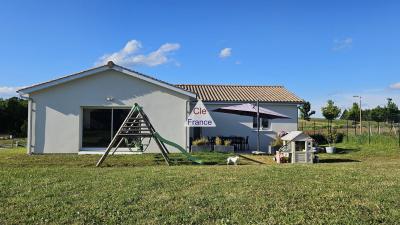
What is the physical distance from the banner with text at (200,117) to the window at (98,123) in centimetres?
329

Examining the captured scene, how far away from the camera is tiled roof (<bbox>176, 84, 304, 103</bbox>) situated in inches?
963

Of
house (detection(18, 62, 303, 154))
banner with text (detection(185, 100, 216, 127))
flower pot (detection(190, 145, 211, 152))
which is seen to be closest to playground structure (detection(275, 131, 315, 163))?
banner with text (detection(185, 100, 216, 127))

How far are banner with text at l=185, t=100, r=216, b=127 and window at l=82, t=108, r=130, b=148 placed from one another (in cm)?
329

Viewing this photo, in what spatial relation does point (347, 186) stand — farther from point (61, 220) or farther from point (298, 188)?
point (61, 220)

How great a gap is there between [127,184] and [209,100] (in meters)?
15.3

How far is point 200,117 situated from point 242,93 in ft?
29.3

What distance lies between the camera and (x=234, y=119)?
2431cm

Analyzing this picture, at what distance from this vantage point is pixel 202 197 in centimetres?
745

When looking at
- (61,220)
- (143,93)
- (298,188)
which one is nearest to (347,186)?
(298,188)

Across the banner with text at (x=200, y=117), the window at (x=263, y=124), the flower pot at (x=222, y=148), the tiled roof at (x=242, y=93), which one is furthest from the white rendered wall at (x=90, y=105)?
the window at (x=263, y=124)

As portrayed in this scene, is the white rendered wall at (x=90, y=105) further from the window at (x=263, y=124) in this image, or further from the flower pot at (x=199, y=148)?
the window at (x=263, y=124)

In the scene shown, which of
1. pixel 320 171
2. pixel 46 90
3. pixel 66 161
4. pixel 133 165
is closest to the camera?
pixel 320 171

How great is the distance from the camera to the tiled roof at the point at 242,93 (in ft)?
80.2

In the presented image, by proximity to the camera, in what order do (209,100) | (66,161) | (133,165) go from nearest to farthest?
1. (133,165)
2. (66,161)
3. (209,100)
